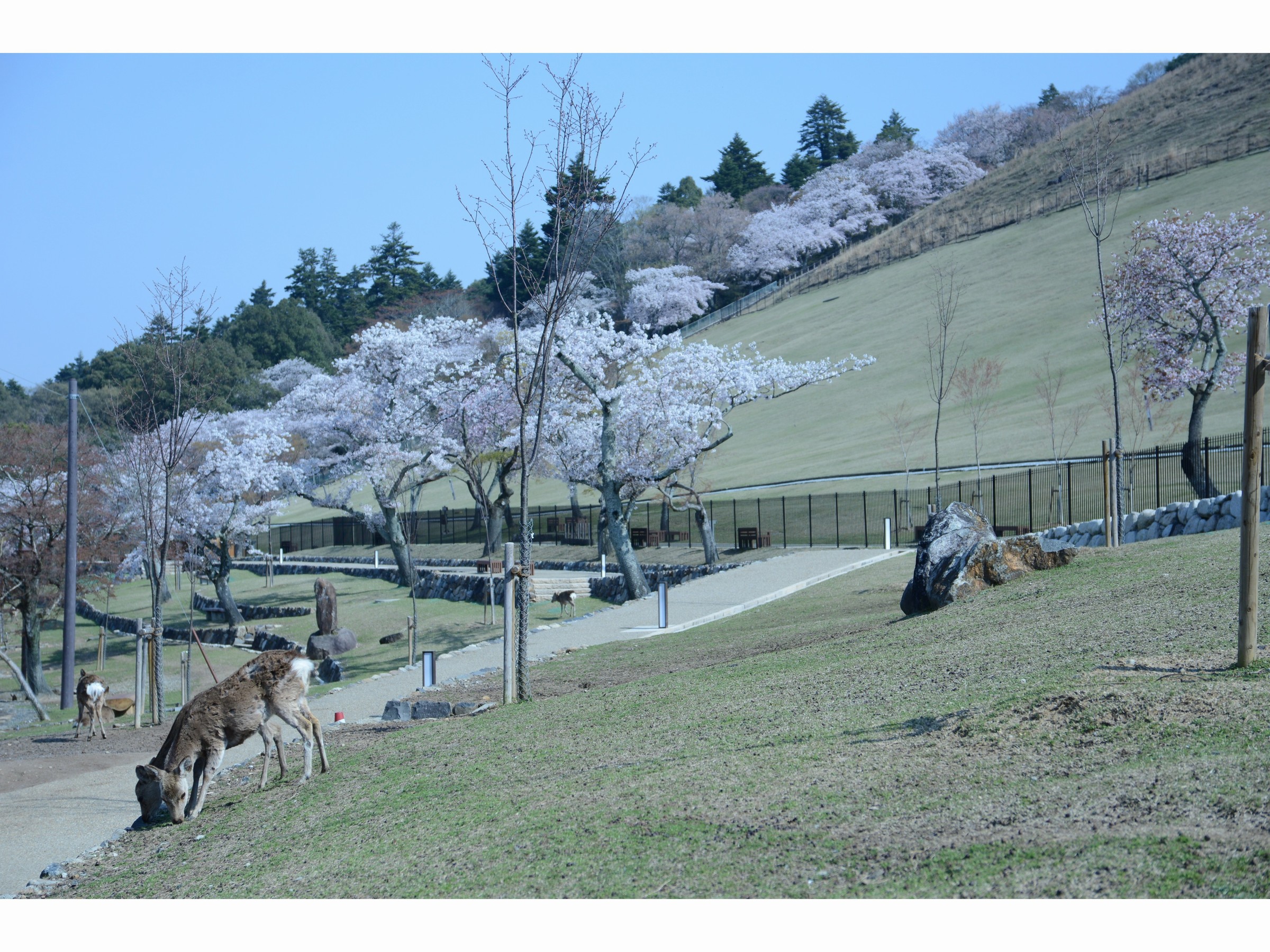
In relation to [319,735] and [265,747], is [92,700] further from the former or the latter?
[319,735]

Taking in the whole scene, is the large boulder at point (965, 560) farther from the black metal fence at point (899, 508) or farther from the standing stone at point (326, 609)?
the standing stone at point (326, 609)

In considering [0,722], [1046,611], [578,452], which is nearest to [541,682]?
[1046,611]

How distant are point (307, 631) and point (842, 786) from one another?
2616 centimetres

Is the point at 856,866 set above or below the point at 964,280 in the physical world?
below

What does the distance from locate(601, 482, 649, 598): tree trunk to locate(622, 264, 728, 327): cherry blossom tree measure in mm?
55078

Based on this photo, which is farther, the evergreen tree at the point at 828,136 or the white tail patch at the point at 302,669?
the evergreen tree at the point at 828,136

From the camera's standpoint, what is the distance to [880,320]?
70.2m

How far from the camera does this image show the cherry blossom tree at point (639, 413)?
86.4ft

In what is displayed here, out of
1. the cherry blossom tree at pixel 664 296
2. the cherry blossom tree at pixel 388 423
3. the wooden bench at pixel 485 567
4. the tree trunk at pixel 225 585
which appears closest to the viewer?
the tree trunk at pixel 225 585

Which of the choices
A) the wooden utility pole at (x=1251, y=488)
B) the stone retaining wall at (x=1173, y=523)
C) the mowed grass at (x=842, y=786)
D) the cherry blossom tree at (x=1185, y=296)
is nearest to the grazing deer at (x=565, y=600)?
the stone retaining wall at (x=1173, y=523)

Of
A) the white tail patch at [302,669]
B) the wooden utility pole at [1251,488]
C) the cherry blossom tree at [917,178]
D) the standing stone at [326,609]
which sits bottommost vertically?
the standing stone at [326,609]

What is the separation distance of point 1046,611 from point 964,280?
63.2 metres

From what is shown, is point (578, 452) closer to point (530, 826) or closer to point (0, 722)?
point (0, 722)

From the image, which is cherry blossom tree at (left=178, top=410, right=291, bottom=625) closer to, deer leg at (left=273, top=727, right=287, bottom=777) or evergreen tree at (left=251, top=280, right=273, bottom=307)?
deer leg at (left=273, top=727, right=287, bottom=777)
